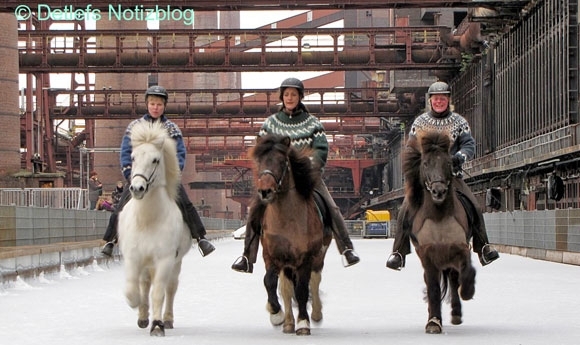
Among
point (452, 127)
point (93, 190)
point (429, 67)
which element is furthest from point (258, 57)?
point (452, 127)

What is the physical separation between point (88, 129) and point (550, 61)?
47.3 meters

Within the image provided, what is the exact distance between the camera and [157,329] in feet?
31.7

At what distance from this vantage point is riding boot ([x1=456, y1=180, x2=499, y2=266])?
10.6 meters

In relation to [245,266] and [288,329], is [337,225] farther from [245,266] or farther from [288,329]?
[288,329]

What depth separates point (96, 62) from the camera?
54688 millimetres

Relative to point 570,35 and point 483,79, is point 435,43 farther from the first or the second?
point 570,35

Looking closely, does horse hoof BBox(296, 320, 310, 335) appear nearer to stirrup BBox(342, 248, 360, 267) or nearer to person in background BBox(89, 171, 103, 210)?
stirrup BBox(342, 248, 360, 267)

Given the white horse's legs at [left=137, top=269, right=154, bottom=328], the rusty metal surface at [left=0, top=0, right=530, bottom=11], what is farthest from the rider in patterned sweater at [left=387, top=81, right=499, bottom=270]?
the rusty metal surface at [left=0, top=0, right=530, bottom=11]

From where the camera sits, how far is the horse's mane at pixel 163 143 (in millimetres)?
10164

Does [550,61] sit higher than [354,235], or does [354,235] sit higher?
[550,61]

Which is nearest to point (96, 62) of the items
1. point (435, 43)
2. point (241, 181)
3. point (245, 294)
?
point (435, 43)

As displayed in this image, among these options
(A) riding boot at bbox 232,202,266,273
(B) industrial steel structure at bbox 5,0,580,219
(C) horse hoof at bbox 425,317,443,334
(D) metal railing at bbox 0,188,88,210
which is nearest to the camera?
(C) horse hoof at bbox 425,317,443,334

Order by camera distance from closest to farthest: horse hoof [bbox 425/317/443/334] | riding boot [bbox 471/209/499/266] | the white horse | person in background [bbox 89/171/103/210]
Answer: horse hoof [bbox 425/317/443/334]
the white horse
riding boot [bbox 471/209/499/266]
person in background [bbox 89/171/103/210]

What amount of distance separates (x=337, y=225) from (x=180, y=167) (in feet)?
5.31
